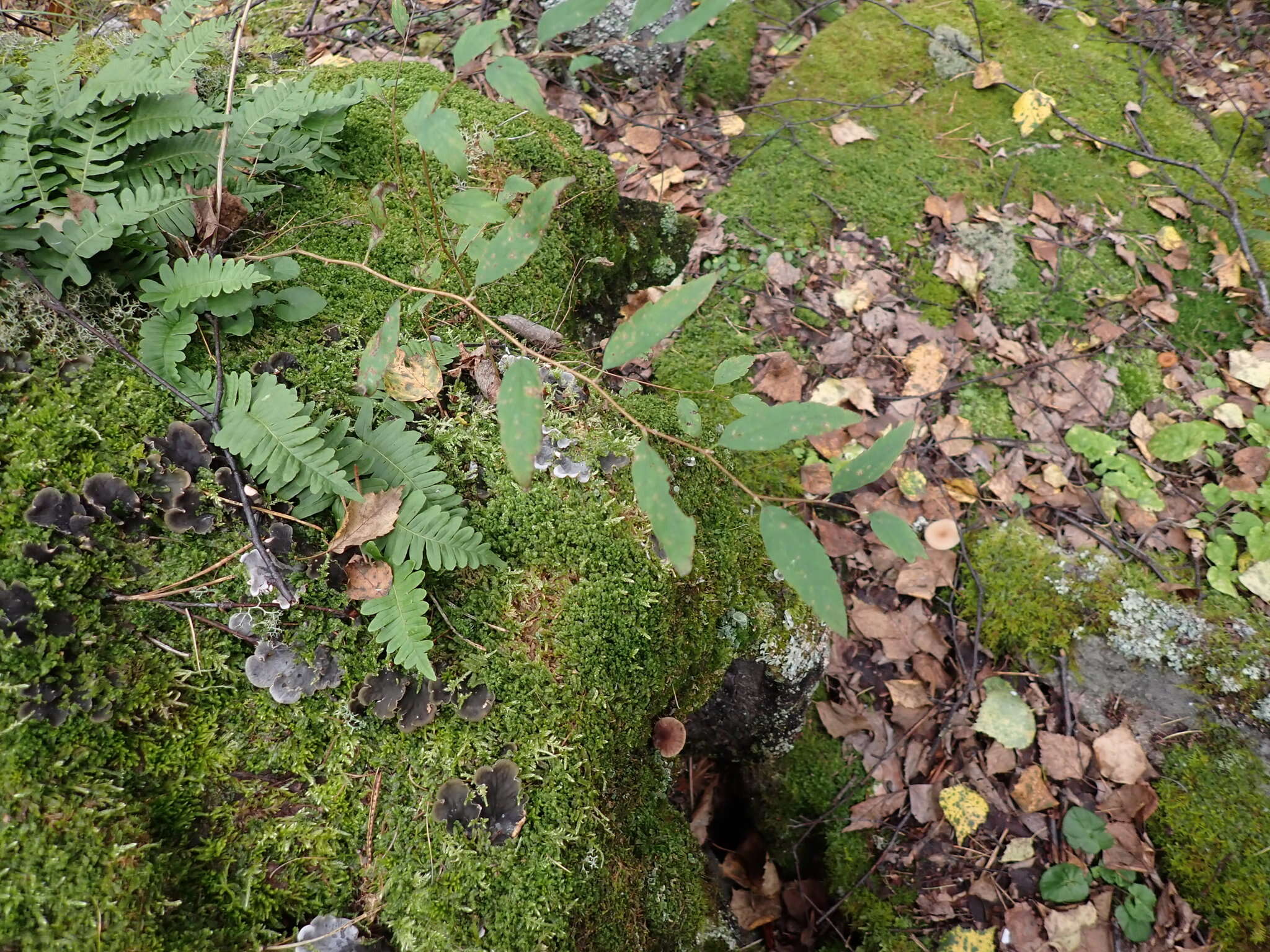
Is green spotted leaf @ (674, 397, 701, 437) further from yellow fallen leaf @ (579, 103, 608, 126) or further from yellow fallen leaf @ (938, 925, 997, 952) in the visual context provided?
yellow fallen leaf @ (579, 103, 608, 126)

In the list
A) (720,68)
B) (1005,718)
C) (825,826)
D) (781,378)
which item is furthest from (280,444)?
(720,68)

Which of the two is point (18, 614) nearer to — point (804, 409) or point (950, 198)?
point (804, 409)

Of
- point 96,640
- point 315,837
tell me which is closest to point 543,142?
point 96,640

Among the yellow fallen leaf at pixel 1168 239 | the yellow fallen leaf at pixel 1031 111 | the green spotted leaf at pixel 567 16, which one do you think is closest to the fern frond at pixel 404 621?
the green spotted leaf at pixel 567 16

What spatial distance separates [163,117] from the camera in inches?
99.1

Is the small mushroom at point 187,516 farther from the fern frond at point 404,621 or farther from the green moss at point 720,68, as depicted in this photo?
the green moss at point 720,68

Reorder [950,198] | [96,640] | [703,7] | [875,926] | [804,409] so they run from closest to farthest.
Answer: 1. [703,7]
2. [804,409]
3. [96,640]
4. [875,926]
5. [950,198]

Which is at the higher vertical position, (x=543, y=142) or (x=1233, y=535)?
(x=543, y=142)

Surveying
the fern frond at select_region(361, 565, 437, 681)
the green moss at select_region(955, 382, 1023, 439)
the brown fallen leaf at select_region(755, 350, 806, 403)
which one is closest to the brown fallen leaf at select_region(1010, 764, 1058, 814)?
the green moss at select_region(955, 382, 1023, 439)

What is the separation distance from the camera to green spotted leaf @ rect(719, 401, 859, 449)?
5.42ft

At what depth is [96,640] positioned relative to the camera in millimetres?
1952

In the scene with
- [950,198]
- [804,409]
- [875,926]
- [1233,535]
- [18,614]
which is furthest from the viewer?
[950,198]

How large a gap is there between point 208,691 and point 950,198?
5545 millimetres

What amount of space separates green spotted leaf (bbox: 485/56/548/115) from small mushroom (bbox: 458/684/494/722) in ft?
5.63
